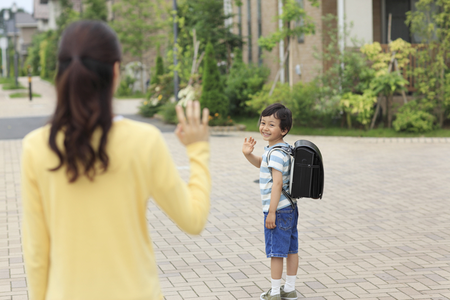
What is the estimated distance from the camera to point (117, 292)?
70.1 inches

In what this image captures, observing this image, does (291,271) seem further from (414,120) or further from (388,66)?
(388,66)

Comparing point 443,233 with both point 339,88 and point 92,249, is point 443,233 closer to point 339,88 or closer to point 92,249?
point 92,249

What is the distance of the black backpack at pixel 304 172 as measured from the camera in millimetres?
3949

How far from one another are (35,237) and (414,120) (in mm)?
13397

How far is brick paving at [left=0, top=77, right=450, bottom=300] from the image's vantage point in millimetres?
4566

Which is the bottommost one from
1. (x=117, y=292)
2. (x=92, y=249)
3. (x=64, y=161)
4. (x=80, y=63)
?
(x=117, y=292)

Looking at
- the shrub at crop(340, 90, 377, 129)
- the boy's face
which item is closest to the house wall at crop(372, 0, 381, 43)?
the shrub at crop(340, 90, 377, 129)

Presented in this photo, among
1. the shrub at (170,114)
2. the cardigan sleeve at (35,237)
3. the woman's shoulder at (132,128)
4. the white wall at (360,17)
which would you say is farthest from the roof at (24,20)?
the woman's shoulder at (132,128)

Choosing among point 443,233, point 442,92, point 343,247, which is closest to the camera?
point 343,247

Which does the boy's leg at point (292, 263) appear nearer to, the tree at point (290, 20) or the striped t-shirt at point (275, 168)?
the striped t-shirt at point (275, 168)

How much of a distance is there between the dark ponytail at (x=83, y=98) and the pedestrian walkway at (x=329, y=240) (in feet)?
9.37

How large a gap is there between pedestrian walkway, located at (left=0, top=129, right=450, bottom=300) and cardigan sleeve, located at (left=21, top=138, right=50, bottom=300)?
8.37 feet

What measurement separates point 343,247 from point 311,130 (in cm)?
980

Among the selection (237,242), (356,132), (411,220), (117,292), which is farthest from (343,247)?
(356,132)
